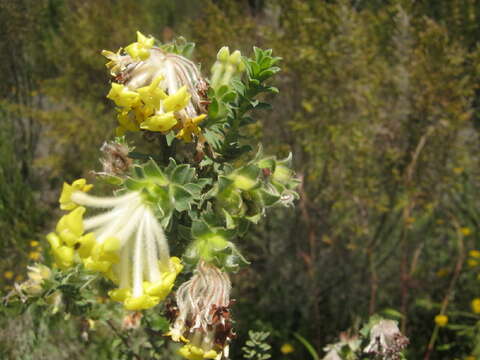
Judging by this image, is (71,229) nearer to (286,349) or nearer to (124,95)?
(124,95)

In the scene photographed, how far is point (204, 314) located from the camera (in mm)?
696

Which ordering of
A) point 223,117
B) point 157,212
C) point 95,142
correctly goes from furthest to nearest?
1. point 95,142
2. point 223,117
3. point 157,212

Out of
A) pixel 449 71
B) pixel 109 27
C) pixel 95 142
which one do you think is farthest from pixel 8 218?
pixel 449 71

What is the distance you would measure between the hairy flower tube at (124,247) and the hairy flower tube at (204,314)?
54 mm

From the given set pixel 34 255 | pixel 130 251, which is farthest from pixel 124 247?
pixel 34 255

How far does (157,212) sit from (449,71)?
2.00 meters

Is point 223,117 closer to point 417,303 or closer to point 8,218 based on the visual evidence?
point 417,303

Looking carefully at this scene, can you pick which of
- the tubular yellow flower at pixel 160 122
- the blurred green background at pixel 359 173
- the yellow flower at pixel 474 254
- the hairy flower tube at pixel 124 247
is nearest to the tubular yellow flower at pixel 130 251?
the hairy flower tube at pixel 124 247

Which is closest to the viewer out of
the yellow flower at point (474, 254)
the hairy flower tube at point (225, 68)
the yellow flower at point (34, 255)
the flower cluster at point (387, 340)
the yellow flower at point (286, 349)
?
the hairy flower tube at point (225, 68)

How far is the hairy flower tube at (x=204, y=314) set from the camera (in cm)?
70

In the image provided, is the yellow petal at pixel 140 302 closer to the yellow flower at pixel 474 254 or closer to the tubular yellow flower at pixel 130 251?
the tubular yellow flower at pixel 130 251

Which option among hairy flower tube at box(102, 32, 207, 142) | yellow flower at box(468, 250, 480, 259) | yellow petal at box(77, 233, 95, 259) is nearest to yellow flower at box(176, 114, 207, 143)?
hairy flower tube at box(102, 32, 207, 142)

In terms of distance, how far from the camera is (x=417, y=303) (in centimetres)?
238

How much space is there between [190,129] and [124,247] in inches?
8.2
